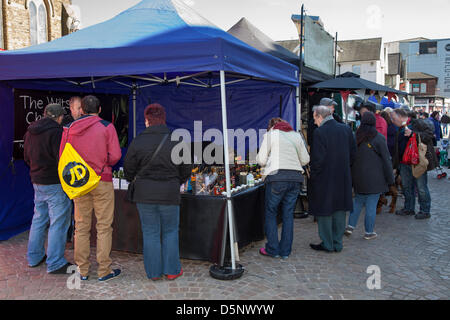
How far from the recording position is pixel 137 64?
11.8 ft

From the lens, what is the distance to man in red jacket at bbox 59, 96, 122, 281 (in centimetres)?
343

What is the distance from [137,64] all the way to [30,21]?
34.4 ft

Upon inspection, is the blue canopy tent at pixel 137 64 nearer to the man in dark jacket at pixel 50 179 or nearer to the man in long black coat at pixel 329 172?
the man in dark jacket at pixel 50 179

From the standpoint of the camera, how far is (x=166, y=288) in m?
3.49

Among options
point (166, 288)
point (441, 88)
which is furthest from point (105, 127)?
point (441, 88)

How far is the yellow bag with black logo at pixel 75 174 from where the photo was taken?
337cm

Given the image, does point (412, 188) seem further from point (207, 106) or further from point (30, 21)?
point (30, 21)

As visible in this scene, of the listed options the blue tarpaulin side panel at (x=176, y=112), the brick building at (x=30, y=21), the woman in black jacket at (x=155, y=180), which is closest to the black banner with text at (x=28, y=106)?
the blue tarpaulin side panel at (x=176, y=112)

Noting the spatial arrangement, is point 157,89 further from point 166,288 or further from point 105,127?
point 166,288

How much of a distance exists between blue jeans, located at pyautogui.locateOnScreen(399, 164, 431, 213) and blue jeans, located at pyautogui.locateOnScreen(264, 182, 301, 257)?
2.94m

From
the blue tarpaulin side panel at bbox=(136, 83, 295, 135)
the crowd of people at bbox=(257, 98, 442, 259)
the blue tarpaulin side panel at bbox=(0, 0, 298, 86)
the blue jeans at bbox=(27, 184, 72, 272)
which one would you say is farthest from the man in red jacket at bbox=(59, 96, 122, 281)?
the blue tarpaulin side panel at bbox=(136, 83, 295, 135)

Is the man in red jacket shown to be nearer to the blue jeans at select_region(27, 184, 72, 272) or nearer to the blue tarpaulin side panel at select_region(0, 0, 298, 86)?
the blue jeans at select_region(27, 184, 72, 272)

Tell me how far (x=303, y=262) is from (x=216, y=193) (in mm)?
1260

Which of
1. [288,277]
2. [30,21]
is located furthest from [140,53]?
[30,21]
